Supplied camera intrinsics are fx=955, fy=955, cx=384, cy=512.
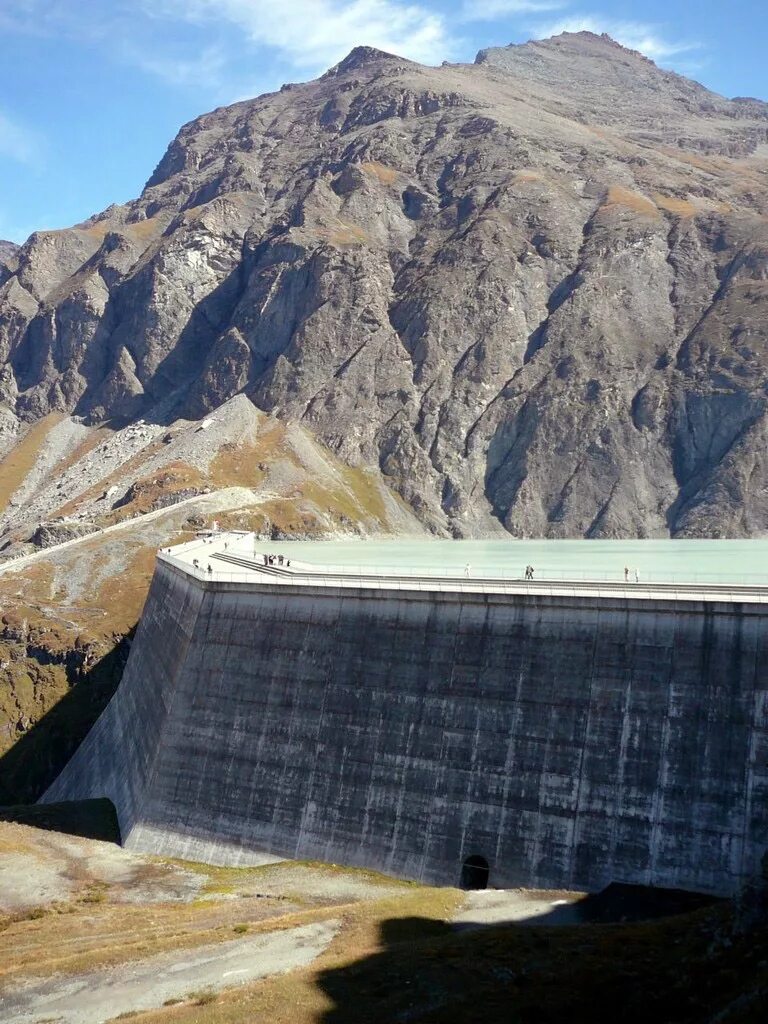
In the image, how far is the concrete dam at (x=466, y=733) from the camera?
3494cm


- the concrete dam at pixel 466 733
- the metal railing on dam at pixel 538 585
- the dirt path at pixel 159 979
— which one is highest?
the metal railing on dam at pixel 538 585

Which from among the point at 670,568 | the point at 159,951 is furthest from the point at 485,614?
the point at 670,568

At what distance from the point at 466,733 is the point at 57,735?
2229 inches

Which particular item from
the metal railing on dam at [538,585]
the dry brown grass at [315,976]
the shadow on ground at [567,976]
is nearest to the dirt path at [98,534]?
the metal railing on dam at [538,585]

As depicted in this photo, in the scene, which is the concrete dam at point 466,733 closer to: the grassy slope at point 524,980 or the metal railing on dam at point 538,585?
the metal railing on dam at point 538,585

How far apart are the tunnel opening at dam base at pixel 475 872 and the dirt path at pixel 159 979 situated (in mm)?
7211

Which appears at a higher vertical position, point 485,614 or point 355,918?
point 485,614

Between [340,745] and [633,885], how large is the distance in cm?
1485

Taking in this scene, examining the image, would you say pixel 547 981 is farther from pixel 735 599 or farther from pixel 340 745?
pixel 340 745

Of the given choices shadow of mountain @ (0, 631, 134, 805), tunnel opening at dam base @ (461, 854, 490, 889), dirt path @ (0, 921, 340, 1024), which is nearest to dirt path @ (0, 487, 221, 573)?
shadow of mountain @ (0, 631, 134, 805)

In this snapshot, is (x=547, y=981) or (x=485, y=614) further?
(x=485, y=614)

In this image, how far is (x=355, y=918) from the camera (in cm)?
3416

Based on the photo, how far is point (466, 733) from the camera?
1596 inches

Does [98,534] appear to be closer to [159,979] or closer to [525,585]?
[525,585]
